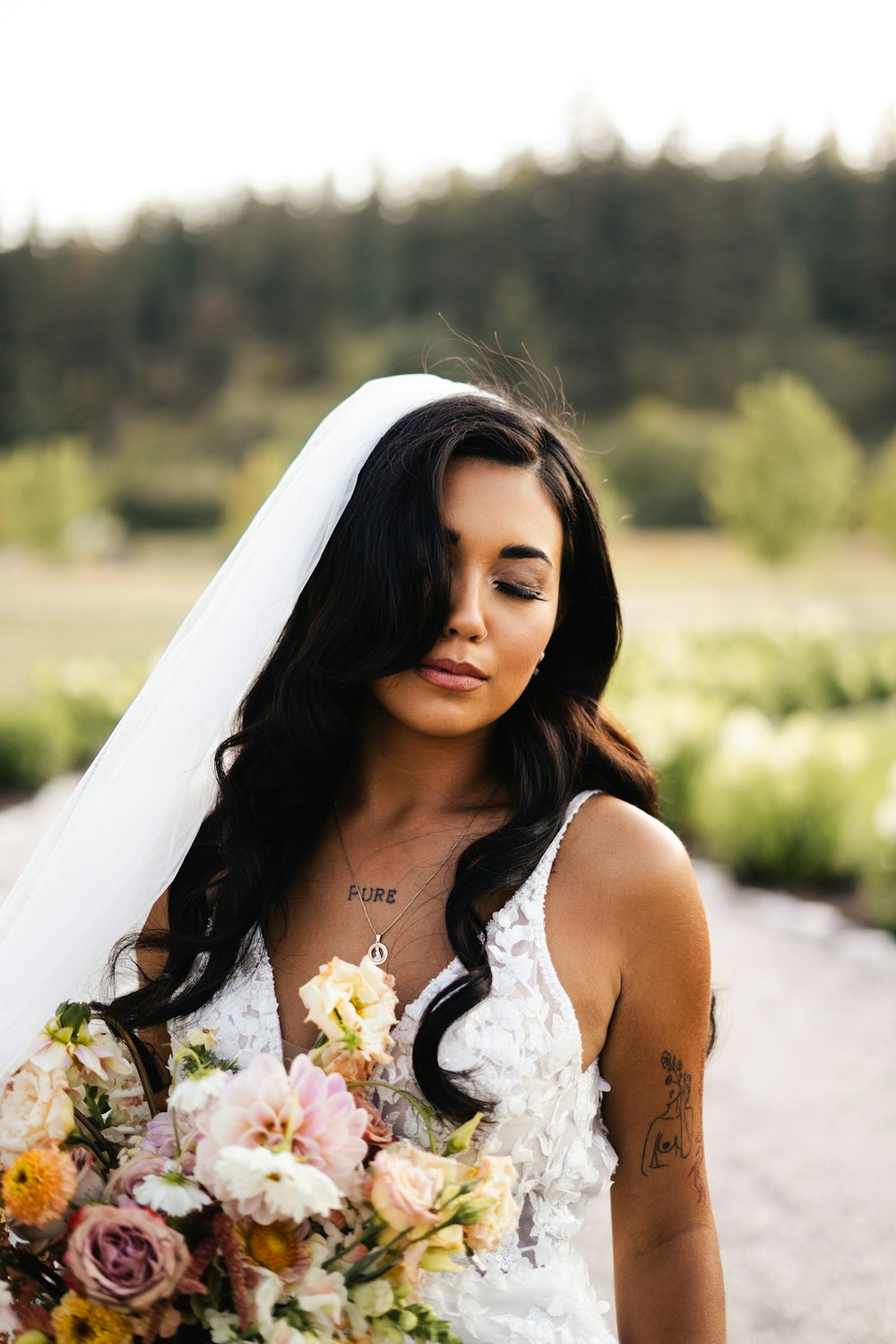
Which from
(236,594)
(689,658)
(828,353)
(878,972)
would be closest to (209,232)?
(828,353)

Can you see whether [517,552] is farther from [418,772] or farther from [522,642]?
[418,772]

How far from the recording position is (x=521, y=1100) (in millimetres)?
1776

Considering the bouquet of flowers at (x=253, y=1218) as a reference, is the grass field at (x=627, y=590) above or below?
above

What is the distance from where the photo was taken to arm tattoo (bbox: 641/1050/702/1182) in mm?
1900

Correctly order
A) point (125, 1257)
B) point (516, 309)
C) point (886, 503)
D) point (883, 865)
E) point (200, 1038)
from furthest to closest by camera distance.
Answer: point (516, 309) → point (886, 503) → point (883, 865) → point (200, 1038) → point (125, 1257)

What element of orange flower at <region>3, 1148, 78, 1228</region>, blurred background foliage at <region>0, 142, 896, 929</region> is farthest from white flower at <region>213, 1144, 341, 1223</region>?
blurred background foliage at <region>0, 142, 896, 929</region>

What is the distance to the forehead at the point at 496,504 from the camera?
185cm

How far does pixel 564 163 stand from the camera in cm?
5247

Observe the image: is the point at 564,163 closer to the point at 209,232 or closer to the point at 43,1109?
the point at 209,232

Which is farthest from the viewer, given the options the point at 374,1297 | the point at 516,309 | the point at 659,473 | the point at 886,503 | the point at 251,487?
the point at 659,473

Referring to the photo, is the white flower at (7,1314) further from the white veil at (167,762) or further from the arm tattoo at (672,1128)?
the arm tattoo at (672,1128)

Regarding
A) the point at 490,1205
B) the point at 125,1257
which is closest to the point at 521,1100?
the point at 490,1205

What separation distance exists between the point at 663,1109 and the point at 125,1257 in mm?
958

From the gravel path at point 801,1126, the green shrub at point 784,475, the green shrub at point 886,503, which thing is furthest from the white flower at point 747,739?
the green shrub at point 886,503
